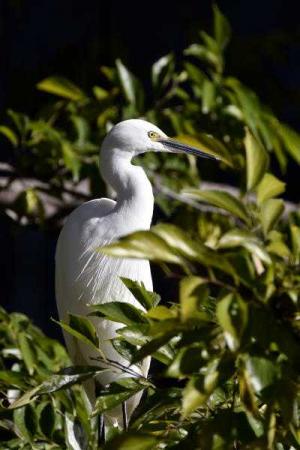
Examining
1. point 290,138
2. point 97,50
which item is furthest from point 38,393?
point 97,50

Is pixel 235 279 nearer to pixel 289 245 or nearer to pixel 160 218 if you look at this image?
pixel 289 245

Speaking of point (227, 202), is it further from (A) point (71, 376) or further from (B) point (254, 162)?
(A) point (71, 376)

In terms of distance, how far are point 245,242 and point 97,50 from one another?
10.5 ft

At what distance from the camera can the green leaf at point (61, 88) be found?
11.0 ft

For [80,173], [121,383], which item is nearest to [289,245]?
[121,383]

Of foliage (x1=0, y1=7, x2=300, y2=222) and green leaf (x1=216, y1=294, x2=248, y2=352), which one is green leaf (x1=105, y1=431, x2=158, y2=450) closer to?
green leaf (x1=216, y1=294, x2=248, y2=352)

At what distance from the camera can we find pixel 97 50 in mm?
4207

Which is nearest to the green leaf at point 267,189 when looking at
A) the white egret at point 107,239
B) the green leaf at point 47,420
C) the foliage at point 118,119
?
the green leaf at point 47,420

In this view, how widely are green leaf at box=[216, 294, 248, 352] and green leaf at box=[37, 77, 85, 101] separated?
7.66 feet

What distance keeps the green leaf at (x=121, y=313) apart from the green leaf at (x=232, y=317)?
0.92 feet

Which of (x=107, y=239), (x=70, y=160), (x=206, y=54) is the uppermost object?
(x=107, y=239)

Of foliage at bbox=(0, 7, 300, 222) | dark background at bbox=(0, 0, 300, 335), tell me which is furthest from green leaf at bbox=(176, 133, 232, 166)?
dark background at bbox=(0, 0, 300, 335)

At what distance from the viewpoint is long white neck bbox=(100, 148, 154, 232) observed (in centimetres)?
247

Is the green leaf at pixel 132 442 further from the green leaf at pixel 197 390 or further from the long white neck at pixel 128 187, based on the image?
the long white neck at pixel 128 187
